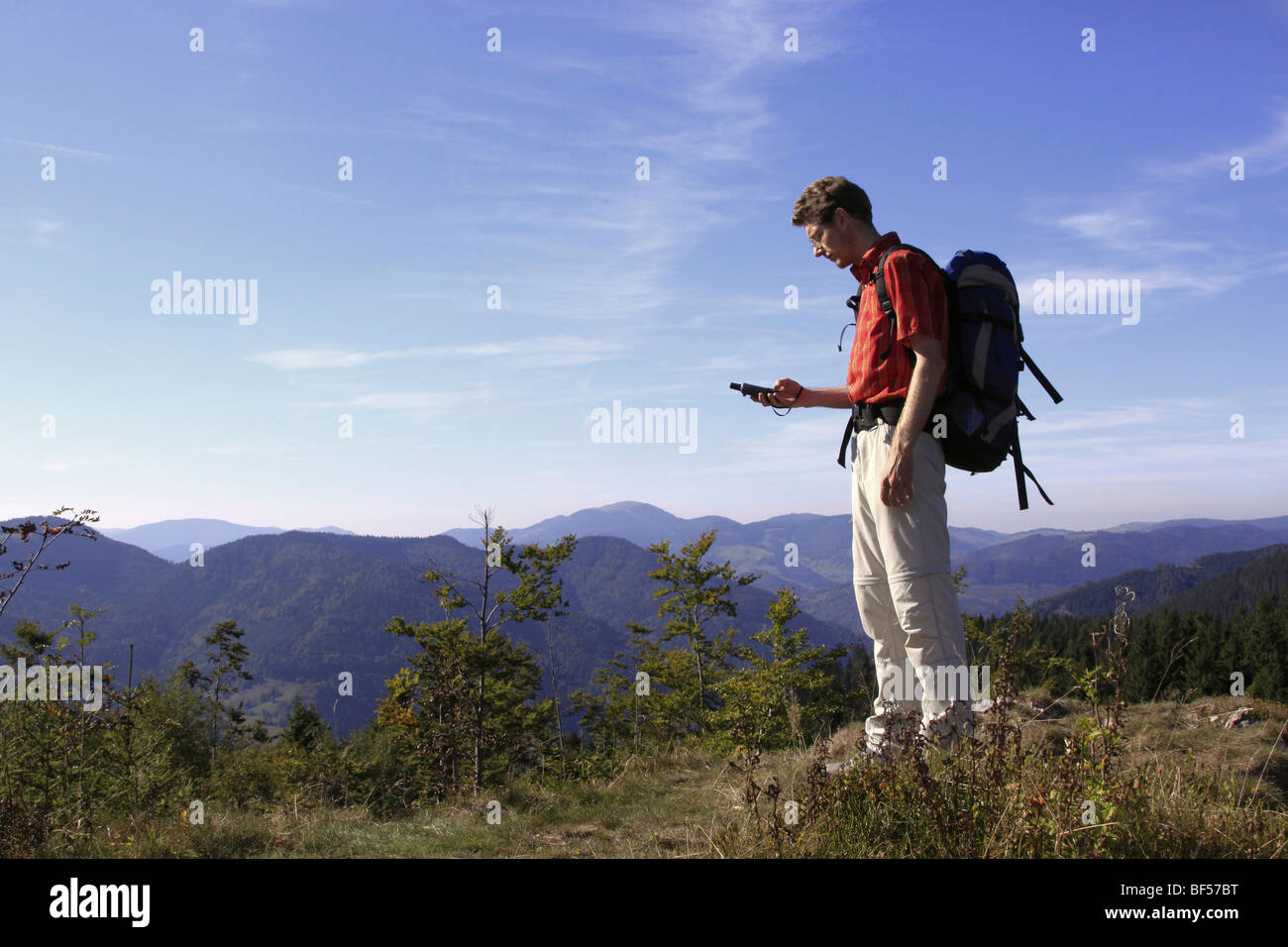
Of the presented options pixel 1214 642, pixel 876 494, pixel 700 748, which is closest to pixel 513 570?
pixel 700 748

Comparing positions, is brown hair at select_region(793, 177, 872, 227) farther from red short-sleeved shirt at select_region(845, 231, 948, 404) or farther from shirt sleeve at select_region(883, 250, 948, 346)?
shirt sleeve at select_region(883, 250, 948, 346)

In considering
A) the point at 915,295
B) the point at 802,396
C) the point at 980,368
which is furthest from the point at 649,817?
the point at 915,295

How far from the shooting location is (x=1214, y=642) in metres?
61.4

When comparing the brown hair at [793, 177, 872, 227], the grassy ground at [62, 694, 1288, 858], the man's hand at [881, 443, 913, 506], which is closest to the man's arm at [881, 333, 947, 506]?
the man's hand at [881, 443, 913, 506]

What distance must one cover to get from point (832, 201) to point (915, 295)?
0.62 meters

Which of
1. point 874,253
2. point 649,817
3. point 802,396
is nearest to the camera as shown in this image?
point 874,253

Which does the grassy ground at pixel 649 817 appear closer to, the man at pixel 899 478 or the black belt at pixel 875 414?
the man at pixel 899 478

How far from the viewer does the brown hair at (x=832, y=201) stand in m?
3.41

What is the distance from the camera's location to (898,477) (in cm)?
311

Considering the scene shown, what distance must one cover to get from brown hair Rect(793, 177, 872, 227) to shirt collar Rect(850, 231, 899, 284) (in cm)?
12

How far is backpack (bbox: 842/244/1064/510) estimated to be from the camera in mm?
3131

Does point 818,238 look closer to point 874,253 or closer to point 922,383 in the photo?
point 874,253
